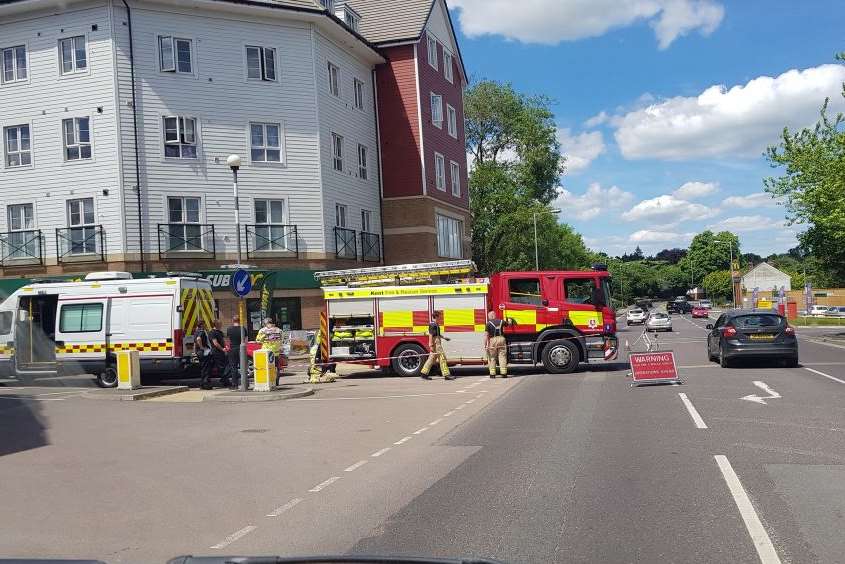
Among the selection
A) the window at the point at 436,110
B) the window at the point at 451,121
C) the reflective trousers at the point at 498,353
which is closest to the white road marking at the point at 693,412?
the reflective trousers at the point at 498,353

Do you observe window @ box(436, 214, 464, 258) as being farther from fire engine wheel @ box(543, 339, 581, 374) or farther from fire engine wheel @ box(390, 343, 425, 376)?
fire engine wheel @ box(543, 339, 581, 374)

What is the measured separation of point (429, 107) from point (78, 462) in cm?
3086

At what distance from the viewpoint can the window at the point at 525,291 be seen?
68.4 feet

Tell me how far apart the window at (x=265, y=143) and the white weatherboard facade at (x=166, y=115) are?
0.45 ft

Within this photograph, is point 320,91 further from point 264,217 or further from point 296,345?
point 296,345

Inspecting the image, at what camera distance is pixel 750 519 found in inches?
241

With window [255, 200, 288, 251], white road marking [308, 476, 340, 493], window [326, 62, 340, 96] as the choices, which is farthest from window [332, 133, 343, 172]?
white road marking [308, 476, 340, 493]

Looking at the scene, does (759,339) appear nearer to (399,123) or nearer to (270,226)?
(270,226)

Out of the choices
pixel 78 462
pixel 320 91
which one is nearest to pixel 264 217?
pixel 320 91

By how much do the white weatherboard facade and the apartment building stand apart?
5 centimetres

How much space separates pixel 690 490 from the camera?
23.4ft

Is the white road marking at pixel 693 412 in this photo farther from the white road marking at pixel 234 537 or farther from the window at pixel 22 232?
the window at pixel 22 232

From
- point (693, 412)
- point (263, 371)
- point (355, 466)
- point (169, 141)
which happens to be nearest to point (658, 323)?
point (169, 141)

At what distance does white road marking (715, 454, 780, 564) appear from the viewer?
17.2ft
